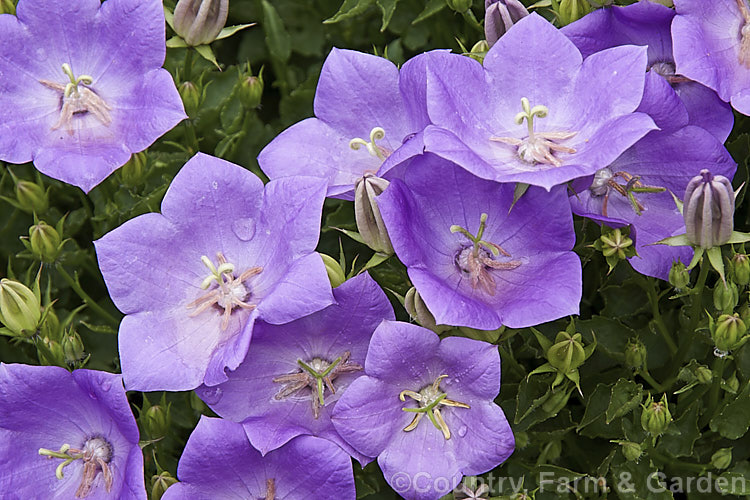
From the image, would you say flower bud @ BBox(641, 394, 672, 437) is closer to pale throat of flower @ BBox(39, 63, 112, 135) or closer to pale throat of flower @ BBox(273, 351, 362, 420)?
pale throat of flower @ BBox(273, 351, 362, 420)

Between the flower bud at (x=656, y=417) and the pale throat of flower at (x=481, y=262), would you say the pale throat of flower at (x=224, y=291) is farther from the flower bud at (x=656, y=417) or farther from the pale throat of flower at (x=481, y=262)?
the flower bud at (x=656, y=417)

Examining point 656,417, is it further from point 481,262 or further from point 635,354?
point 481,262

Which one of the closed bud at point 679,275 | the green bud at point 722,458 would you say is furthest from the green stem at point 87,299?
the green bud at point 722,458

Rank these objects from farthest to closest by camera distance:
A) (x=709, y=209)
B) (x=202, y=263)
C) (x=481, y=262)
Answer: (x=202, y=263) < (x=481, y=262) < (x=709, y=209)

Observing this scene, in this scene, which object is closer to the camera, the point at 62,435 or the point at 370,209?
the point at 370,209

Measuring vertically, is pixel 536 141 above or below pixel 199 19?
below

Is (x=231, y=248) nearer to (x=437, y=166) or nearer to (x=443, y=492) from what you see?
(x=437, y=166)

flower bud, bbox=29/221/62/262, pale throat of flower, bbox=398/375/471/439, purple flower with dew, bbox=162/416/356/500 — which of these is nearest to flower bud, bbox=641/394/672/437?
pale throat of flower, bbox=398/375/471/439

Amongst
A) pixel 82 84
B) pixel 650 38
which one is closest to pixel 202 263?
pixel 82 84
